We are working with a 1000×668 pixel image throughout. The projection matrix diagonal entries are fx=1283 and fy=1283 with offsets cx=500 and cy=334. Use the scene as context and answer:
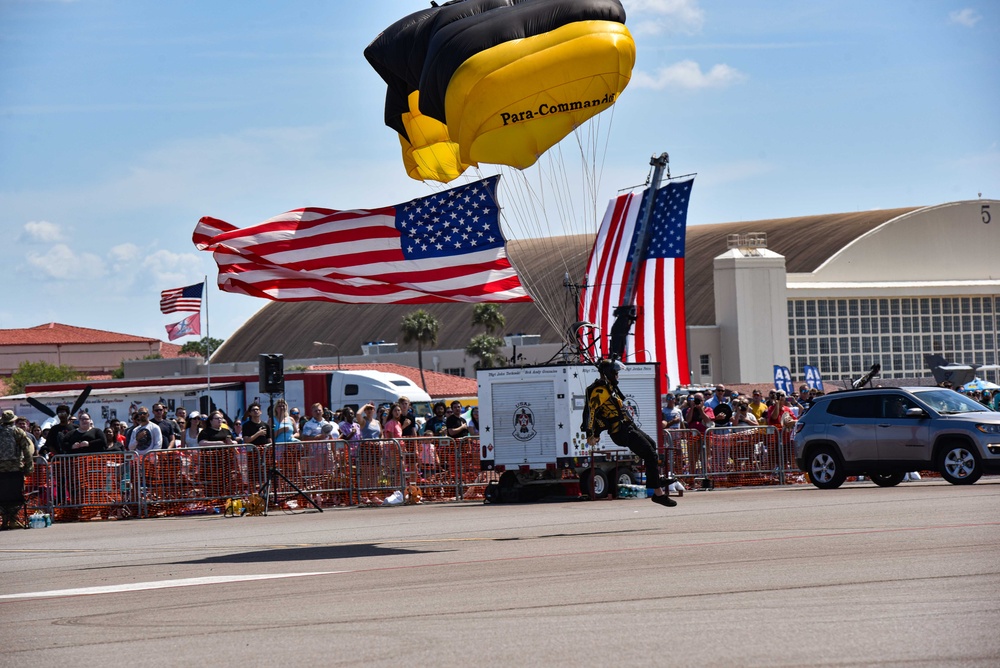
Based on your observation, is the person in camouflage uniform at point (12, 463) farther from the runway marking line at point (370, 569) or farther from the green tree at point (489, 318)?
the green tree at point (489, 318)

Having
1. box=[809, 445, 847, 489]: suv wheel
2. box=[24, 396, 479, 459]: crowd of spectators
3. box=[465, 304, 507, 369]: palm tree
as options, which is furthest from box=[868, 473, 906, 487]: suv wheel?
box=[465, 304, 507, 369]: palm tree

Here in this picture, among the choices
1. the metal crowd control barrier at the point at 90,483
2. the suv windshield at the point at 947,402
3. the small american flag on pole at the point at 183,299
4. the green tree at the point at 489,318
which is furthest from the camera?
the green tree at the point at 489,318

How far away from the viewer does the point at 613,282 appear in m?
37.5

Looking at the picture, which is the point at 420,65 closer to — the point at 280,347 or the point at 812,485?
the point at 812,485

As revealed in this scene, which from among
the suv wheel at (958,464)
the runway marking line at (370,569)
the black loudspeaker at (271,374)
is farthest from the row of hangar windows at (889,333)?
the runway marking line at (370,569)

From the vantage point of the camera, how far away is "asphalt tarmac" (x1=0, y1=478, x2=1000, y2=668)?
22.0 feet

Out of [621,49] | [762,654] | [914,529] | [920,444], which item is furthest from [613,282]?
[762,654]

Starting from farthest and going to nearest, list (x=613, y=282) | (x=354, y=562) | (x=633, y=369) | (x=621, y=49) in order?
(x=613, y=282) → (x=633, y=369) → (x=621, y=49) → (x=354, y=562)

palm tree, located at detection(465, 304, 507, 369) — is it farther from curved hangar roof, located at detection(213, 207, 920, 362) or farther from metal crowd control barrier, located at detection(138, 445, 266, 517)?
metal crowd control barrier, located at detection(138, 445, 266, 517)

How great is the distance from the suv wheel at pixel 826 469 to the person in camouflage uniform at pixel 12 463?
12493 mm

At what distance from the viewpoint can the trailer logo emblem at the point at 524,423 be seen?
21.1 m

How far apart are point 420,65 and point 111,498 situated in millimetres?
9763

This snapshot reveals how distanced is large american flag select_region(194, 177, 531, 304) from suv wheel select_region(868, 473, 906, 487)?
6.75m

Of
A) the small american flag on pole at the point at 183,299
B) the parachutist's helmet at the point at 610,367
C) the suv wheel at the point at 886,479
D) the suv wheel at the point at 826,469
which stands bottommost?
the suv wheel at the point at 886,479
